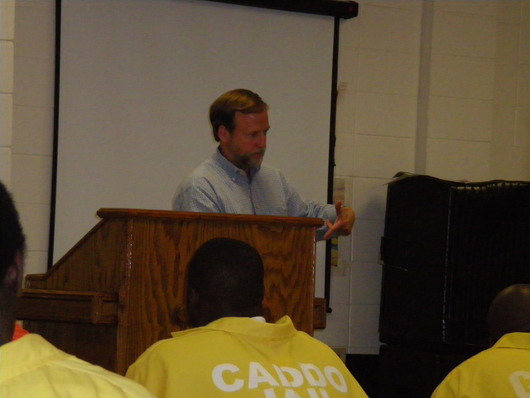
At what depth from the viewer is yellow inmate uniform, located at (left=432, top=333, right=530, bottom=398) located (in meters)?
2.29

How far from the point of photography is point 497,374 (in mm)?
2344

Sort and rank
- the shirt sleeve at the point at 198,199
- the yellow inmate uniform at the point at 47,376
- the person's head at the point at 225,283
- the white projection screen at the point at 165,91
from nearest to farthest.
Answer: the yellow inmate uniform at the point at 47,376
the person's head at the point at 225,283
the shirt sleeve at the point at 198,199
the white projection screen at the point at 165,91

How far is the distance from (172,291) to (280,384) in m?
0.92

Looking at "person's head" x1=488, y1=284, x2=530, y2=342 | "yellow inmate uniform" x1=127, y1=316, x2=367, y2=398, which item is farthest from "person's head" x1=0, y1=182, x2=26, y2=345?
"person's head" x1=488, y1=284, x2=530, y2=342

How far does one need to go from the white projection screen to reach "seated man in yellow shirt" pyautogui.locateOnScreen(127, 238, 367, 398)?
2.65 meters

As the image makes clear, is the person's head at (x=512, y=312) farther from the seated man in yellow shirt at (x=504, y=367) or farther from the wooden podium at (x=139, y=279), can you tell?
the wooden podium at (x=139, y=279)

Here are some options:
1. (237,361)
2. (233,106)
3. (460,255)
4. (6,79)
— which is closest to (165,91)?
(233,106)

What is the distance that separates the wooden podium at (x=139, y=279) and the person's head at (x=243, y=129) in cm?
76

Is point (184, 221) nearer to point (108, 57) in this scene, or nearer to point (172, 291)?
point (172, 291)

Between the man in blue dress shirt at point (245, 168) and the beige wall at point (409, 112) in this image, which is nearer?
the man in blue dress shirt at point (245, 168)

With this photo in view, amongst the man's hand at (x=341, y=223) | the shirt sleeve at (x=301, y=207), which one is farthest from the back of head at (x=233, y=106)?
the man's hand at (x=341, y=223)

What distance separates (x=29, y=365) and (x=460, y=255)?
396cm

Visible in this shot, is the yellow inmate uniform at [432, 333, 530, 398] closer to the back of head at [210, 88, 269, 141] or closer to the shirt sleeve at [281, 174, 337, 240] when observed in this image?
the shirt sleeve at [281, 174, 337, 240]

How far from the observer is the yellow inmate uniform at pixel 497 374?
7.52 ft
